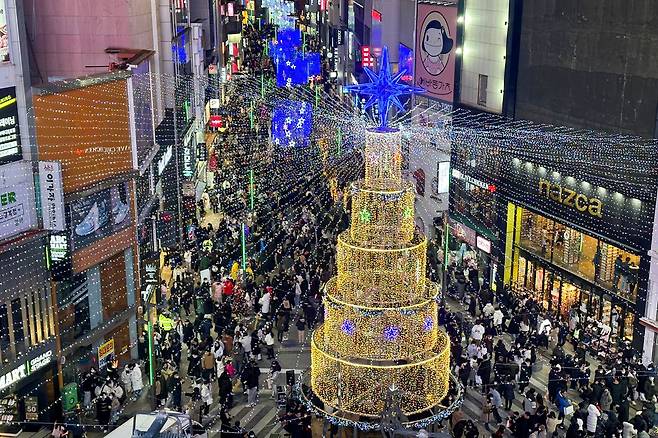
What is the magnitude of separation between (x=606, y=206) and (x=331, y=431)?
33.9 ft

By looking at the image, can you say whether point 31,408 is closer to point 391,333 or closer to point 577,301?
point 391,333

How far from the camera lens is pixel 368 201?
50.9ft

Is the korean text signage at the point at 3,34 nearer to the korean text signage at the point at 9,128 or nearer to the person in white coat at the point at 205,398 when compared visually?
the korean text signage at the point at 9,128

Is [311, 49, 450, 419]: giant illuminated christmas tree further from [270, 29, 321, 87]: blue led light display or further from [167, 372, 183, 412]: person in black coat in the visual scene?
[270, 29, 321, 87]: blue led light display

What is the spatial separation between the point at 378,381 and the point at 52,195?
7.71 meters

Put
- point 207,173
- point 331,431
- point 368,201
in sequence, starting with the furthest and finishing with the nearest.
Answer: point 207,173
point 331,431
point 368,201

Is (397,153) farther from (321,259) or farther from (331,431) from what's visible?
(321,259)

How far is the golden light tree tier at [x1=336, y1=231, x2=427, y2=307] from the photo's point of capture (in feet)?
51.1

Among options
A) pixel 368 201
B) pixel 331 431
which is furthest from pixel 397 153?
pixel 331 431

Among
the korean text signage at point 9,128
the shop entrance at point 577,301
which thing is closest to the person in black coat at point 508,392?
the shop entrance at point 577,301

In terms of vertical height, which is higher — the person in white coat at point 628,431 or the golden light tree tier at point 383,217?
the golden light tree tier at point 383,217

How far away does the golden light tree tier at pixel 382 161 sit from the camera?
1536cm

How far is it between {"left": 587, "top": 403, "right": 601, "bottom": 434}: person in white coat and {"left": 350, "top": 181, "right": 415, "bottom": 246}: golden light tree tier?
537 cm

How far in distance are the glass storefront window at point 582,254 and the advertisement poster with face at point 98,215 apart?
12487mm
